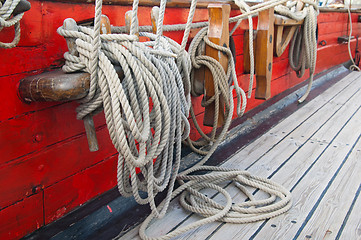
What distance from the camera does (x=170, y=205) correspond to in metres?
1.86

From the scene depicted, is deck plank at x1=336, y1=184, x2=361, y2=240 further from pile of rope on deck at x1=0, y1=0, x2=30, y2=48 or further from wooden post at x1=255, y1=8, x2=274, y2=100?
pile of rope on deck at x1=0, y1=0, x2=30, y2=48

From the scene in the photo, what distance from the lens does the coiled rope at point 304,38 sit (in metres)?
3.21

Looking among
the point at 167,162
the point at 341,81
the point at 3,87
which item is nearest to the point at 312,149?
the point at 167,162

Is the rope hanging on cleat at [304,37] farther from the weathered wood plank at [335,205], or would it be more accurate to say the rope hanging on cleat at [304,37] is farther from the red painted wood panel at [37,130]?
the red painted wood panel at [37,130]

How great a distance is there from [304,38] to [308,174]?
1.64 metres

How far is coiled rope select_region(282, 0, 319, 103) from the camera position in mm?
3210

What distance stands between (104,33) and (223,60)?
0.99 meters

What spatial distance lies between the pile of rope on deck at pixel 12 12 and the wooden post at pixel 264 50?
185 cm

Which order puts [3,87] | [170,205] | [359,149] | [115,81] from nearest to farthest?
1. [115,81]
2. [3,87]
3. [170,205]
4. [359,149]


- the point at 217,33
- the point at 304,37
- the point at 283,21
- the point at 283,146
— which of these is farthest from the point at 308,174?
the point at 304,37

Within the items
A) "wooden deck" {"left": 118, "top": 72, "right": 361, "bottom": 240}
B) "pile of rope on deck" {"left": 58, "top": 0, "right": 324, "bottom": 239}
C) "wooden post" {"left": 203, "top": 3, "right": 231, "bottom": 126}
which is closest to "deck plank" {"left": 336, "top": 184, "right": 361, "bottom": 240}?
"wooden deck" {"left": 118, "top": 72, "right": 361, "bottom": 240}

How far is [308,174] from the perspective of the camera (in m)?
2.18

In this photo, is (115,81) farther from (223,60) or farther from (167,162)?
(223,60)

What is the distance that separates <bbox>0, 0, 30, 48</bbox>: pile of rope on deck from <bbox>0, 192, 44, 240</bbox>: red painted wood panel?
62 centimetres
